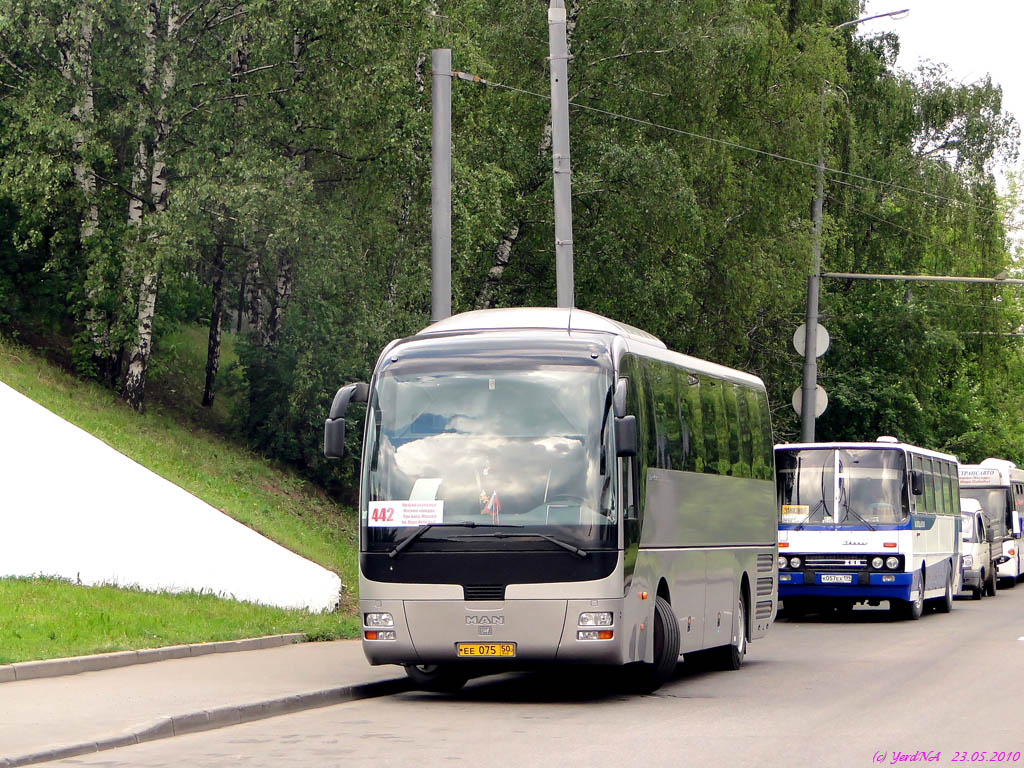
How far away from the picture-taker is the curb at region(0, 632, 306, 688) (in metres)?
13.3

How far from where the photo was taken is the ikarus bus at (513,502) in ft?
43.2

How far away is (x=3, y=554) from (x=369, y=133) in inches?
448

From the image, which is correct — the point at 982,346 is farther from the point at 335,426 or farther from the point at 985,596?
the point at 335,426

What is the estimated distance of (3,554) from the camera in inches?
736

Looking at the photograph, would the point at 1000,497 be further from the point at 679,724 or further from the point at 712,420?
the point at 679,724

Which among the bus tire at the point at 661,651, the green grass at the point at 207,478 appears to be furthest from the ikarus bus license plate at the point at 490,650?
the green grass at the point at 207,478

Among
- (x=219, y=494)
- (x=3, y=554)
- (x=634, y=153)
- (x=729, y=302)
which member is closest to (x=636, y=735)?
(x=3, y=554)

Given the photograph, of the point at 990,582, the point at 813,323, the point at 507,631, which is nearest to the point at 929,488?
the point at 813,323

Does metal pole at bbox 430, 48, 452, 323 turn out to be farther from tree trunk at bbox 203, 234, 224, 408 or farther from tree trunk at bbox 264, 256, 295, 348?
tree trunk at bbox 203, 234, 224, 408

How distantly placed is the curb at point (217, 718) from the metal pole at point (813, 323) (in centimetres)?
2325

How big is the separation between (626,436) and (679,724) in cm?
252

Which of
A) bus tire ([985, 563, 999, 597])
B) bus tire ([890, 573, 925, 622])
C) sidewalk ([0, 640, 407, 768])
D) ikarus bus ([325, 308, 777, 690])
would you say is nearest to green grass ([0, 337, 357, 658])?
sidewalk ([0, 640, 407, 768])

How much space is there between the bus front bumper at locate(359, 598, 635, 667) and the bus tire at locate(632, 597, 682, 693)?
51.2 inches

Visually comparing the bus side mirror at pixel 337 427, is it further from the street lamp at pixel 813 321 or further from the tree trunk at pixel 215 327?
the street lamp at pixel 813 321
